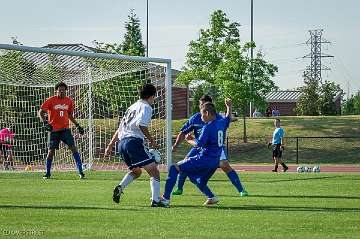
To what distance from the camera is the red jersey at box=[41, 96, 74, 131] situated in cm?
2091

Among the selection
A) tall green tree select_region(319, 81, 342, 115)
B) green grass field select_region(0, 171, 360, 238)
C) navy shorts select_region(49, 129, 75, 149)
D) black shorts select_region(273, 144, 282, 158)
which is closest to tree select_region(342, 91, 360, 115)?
tall green tree select_region(319, 81, 342, 115)

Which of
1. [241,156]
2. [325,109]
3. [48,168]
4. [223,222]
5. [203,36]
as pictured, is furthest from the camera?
[325,109]

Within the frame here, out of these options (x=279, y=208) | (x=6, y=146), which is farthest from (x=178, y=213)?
(x=6, y=146)

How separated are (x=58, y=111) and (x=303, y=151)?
91.1ft

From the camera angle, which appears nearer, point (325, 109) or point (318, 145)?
point (318, 145)

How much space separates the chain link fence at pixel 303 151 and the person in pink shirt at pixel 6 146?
18546 mm

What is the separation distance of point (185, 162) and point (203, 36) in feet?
124

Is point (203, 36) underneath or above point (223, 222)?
above

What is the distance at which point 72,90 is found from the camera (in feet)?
98.2

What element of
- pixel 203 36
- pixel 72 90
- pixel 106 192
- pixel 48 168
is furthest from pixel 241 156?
pixel 106 192

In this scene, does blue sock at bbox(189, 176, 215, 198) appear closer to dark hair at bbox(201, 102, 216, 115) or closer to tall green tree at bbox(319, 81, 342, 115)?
dark hair at bbox(201, 102, 216, 115)

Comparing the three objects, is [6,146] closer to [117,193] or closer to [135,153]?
[117,193]

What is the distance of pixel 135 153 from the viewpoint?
44.0 ft

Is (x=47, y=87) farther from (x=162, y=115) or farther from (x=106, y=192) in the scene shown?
(x=106, y=192)
